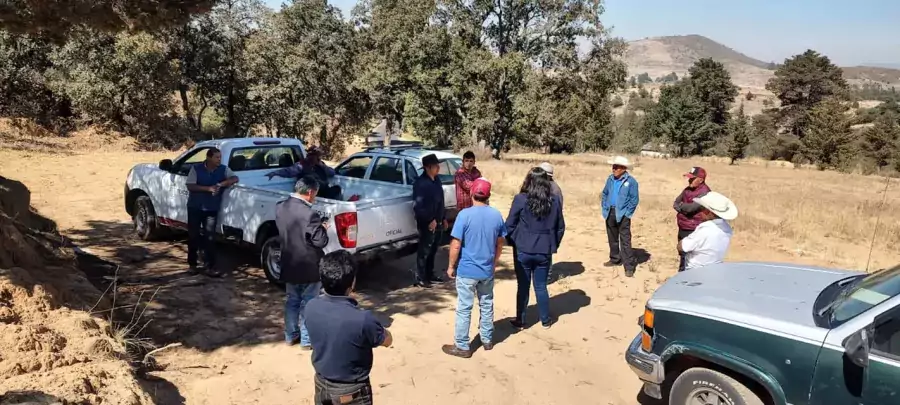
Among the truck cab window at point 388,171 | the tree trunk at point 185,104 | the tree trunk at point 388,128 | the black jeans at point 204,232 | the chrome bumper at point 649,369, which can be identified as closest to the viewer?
the chrome bumper at point 649,369

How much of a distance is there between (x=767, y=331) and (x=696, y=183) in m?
3.85

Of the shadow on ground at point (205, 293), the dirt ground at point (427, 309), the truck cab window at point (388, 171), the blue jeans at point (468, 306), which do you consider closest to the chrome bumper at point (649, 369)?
the dirt ground at point (427, 309)

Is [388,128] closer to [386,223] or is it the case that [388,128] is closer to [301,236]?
[386,223]

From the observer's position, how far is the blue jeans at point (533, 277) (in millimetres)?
5781

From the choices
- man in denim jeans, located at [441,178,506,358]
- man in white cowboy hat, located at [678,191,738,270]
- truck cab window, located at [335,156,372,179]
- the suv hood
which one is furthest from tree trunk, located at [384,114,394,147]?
the suv hood

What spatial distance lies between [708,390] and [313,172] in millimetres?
6169

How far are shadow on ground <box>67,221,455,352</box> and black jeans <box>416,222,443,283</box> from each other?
209mm

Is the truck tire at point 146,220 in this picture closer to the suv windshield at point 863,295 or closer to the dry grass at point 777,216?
the dry grass at point 777,216

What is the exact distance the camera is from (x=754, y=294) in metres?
3.98

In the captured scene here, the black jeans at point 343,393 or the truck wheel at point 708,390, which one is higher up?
the black jeans at point 343,393

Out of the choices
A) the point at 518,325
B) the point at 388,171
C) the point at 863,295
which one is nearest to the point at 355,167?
the point at 388,171

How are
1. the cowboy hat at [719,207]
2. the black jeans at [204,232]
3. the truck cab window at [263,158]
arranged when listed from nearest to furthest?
the cowboy hat at [719,207]
the black jeans at [204,232]
the truck cab window at [263,158]

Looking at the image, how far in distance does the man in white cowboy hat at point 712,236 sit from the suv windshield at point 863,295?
4.36 feet

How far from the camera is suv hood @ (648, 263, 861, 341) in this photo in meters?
3.51
